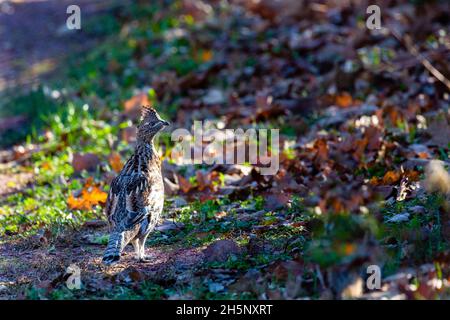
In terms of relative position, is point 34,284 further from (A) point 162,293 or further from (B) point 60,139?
(B) point 60,139

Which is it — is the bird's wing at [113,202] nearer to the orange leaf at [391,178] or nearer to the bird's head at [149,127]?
the bird's head at [149,127]

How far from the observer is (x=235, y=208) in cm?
782

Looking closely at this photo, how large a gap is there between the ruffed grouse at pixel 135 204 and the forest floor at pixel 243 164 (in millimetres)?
218

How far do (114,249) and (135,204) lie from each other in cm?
50

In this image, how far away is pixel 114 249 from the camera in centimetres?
630

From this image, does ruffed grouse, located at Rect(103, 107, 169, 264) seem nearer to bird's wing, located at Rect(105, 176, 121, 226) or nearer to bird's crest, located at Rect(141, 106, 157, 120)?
bird's wing, located at Rect(105, 176, 121, 226)

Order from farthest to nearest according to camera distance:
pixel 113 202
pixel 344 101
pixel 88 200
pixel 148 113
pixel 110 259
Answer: pixel 344 101 < pixel 88 200 < pixel 148 113 < pixel 113 202 < pixel 110 259

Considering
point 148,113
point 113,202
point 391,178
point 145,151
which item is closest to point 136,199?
point 113,202

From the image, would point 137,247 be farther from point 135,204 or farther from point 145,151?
point 145,151

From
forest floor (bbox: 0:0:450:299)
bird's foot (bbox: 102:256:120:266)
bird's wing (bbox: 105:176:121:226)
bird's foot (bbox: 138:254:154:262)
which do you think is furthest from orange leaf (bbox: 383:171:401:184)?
bird's foot (bbox: 102:256:120:266)

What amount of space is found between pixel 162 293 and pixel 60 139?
190 inches

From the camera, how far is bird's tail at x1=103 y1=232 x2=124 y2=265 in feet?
20.5
